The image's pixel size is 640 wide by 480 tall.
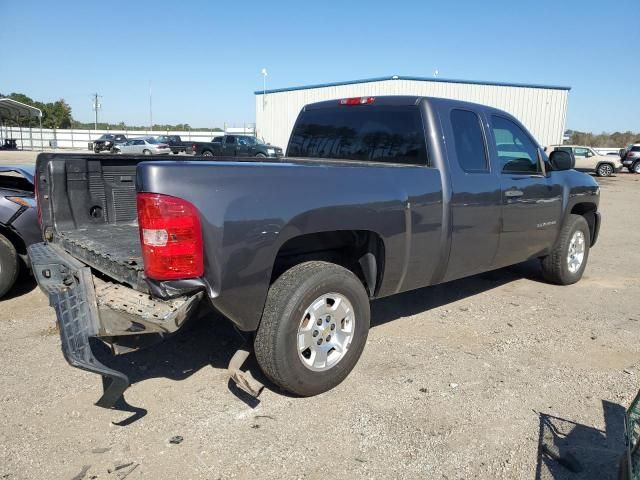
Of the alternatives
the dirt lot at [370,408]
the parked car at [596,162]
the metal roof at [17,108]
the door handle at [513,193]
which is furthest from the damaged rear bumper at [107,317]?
the metal roof at [17,108]

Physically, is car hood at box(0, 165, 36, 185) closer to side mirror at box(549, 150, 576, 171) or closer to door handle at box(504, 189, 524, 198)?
door handle at box(504, 189, 524, 198)

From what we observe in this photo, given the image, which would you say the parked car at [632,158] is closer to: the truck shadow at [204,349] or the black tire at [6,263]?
the truck shadow at [204,349]

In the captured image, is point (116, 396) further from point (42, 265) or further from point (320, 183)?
point (320, 183)

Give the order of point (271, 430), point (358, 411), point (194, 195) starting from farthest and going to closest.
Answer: point (358, 411) → point (271, 430) → point (194, 195)

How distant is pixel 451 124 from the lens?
4.25 meters

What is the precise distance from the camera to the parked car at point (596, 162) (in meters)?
29.2

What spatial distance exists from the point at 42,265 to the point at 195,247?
1467 millimetres

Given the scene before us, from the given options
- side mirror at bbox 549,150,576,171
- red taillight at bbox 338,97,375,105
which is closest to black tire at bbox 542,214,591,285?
side mirror at bbox 549,150,576,171

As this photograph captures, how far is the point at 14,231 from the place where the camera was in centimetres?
497

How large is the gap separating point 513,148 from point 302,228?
110 inches

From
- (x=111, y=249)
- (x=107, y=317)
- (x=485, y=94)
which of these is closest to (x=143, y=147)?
(x=485, y=94)

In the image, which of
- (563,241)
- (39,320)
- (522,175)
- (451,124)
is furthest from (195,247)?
(563,241)

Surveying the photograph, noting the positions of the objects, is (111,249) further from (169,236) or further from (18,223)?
(18,223)

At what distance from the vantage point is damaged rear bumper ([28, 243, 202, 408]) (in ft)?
8.64
